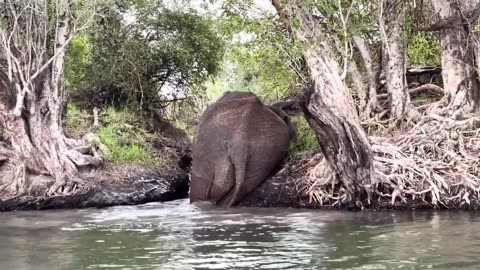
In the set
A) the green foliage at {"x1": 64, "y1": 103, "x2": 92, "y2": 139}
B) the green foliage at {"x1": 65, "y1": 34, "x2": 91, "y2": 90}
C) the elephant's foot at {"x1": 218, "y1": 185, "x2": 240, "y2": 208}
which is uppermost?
the green foliage at {"x1": 65, "y1": 34, "x2": 91, "y2": 90}

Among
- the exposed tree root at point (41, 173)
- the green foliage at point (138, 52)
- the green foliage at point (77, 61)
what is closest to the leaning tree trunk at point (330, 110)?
the exposed tree root at point (41, 173)

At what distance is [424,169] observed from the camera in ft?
40.3

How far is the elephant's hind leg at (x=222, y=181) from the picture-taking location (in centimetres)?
1386

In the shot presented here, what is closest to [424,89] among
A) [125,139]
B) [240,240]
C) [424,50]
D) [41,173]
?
[424,50]

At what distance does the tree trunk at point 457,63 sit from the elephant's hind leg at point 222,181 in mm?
4081

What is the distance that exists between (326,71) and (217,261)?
5076 mm

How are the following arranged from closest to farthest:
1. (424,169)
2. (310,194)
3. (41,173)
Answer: (424,169)
(310,194)
(41,173)

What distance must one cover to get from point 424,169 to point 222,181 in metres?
3.86

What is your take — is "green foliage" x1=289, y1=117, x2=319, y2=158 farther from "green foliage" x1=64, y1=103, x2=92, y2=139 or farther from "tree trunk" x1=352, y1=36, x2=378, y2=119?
"green foliage" x1=64, y1=103, x2=92, y2=139

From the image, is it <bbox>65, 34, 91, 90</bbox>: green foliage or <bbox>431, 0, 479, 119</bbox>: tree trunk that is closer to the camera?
<bbox>431, 0, 479, 119</bbox>: tree trunk

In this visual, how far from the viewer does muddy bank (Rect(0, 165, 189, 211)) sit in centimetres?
1362

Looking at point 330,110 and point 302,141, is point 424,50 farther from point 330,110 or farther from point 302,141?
point 330,110

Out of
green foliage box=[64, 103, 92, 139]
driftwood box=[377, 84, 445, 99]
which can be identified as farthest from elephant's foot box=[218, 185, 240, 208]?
green foliage box=[64, 103, 92, 139]

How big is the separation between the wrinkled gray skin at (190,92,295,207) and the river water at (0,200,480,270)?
3.76ft
